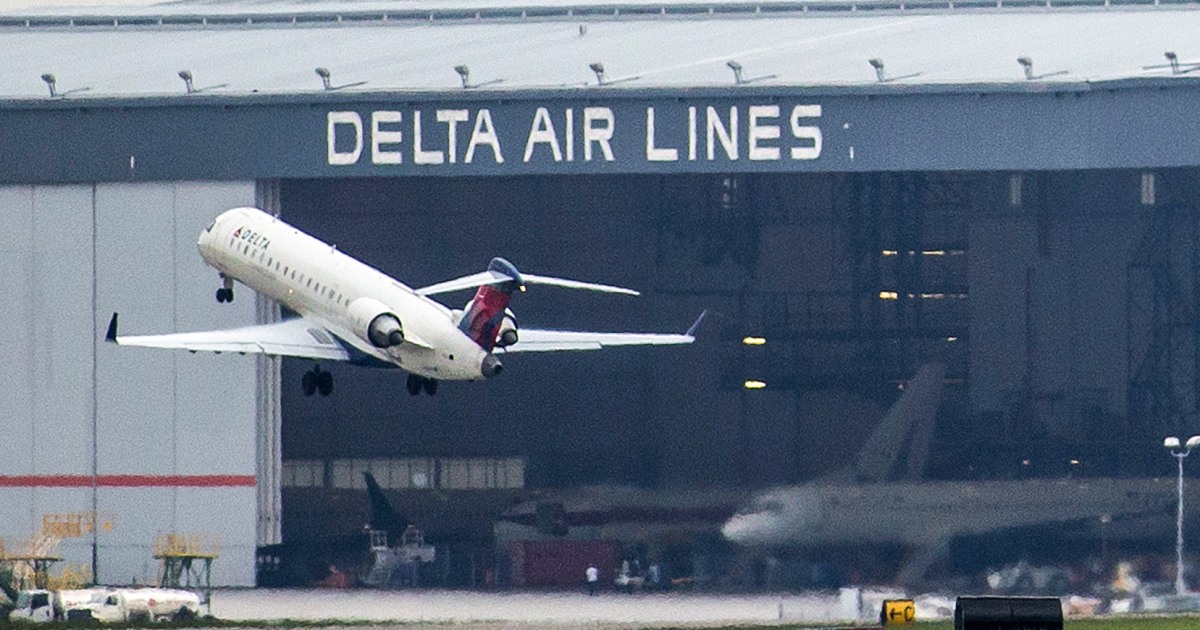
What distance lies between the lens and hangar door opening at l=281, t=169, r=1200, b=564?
101938 mm

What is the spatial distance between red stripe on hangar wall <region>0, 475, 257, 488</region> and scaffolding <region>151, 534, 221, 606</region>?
191cm

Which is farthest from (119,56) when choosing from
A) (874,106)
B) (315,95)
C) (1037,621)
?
(1037,621)

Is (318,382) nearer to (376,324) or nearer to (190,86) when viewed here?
(376,324)

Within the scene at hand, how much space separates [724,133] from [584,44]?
50.0 feet

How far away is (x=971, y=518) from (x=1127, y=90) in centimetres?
1688

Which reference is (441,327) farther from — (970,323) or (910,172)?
(970,323)

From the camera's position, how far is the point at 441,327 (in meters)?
79.6

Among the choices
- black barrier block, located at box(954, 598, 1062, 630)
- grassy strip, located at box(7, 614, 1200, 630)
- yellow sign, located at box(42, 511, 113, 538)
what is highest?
yellow sign, located at box(42, 511, 113, 538)

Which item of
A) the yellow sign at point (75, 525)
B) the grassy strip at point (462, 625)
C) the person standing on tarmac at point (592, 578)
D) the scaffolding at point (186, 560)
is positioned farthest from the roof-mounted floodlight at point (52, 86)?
the person standing on tarmac at point (592, 578)

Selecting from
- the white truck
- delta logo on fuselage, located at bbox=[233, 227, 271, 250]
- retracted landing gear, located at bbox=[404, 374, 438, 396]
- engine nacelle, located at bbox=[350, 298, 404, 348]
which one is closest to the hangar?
delta logo on fuselage, located at bbox=[233, 227, 271, 250]

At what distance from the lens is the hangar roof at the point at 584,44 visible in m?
97.1

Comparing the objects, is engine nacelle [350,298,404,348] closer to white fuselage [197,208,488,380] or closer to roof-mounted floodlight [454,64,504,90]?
white fuselage [197,208,488,380]

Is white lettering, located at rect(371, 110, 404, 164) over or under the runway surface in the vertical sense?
over

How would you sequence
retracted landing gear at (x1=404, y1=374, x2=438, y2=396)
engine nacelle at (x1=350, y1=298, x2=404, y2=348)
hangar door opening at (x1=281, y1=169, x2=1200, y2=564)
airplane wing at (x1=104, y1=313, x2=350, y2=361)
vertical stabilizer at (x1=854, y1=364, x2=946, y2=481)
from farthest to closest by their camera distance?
hangar door opening at (x1=281, y1=169, x2=1200, y2=564)
vertical stabilizer at (x1=854, y1=364, x2=946, y2=481)
airplane wing at (x1=104, y1=313, x2=350, y2=361)
retracted landing gear at (x1=404, y1=374, x2=438, y2=396)
engine nacelle at (x1=350, y1=298, x2=404, y2=348)
